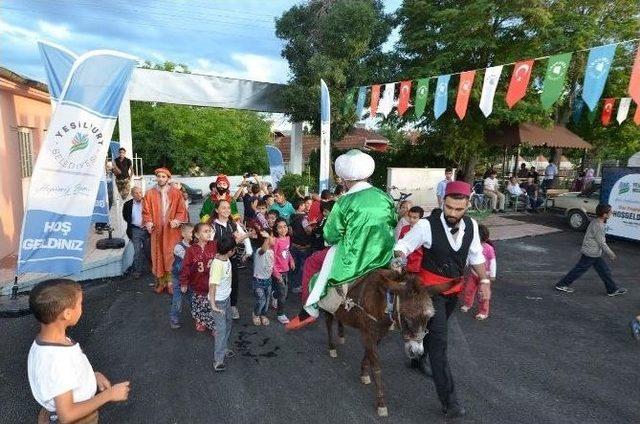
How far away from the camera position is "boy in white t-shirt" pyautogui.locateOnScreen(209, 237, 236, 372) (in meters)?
4.28

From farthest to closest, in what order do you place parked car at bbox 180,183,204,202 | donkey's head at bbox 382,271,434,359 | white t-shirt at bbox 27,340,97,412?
parked car at bbox 180,183,204,202 → donkey's head at bbox 382,271,434,359 → white t-shirt at bbox 27,340,97,412

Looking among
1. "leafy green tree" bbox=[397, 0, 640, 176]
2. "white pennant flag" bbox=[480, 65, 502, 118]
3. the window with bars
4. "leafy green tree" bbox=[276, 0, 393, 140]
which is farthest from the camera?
"leafy green tree" bbox=[276, 0, 393, 140]

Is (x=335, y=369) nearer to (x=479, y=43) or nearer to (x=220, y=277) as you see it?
(x=220, y=277)

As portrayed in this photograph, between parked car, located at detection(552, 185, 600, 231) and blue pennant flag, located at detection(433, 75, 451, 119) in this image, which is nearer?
blue pennant flag, located at detection(433, 75, 451, 119)

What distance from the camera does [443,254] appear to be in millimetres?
3613

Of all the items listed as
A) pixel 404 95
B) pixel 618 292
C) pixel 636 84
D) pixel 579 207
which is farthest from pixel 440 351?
pixel 579 207

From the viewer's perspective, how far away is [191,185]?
1041 inches

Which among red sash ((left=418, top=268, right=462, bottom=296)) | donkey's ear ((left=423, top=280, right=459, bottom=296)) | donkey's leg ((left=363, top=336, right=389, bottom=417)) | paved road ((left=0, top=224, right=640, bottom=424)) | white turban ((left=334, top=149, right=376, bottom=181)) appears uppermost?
white turban ((left=334, top=149, right=376, bottom=181))

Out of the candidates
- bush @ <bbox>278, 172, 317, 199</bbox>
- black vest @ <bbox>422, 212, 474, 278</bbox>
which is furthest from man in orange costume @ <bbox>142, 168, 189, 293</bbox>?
bush @ <bbox>278, 172, 317, 199</bbox>

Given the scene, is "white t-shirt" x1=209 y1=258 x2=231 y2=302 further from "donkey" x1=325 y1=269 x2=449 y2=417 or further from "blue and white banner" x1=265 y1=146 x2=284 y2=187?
"blue and white banner" x1=265 y1=146 x2=284 y2=187

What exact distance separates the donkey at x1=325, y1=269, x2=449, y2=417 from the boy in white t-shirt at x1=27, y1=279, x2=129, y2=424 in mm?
2014

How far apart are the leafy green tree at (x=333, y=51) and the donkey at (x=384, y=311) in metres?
10.8

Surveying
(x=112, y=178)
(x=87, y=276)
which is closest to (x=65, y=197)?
(x=87, y=276)

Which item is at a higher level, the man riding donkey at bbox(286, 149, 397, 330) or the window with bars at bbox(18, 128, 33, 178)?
the window with bars at bbox(18, 128, 33, 178)
